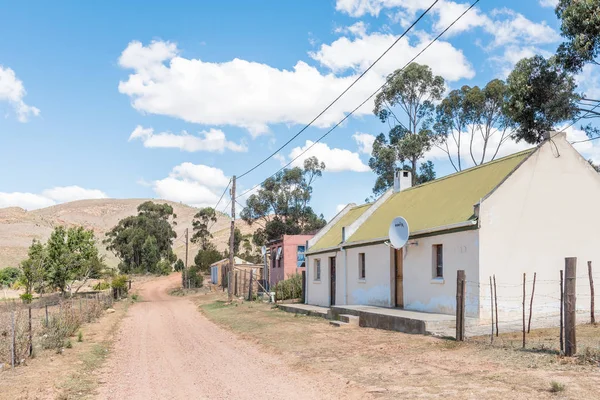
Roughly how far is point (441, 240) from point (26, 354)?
12387 mm

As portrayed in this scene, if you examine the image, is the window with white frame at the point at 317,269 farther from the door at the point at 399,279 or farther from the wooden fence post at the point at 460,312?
the wooden fence post at the point at 460,312

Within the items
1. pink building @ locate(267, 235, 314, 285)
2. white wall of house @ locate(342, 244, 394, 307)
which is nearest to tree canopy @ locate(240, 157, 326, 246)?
pink building @ locate(267, 235, 314, 285)

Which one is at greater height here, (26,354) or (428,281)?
(428,281)

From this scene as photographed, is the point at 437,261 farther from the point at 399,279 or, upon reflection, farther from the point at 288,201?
the point at 288,201

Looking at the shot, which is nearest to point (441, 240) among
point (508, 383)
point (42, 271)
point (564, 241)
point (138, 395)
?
point (564, 241)

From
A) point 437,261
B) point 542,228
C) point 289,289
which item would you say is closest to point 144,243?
point 289,289

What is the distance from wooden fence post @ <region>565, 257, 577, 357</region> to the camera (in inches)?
433

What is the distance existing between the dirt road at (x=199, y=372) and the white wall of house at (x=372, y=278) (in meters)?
6.47

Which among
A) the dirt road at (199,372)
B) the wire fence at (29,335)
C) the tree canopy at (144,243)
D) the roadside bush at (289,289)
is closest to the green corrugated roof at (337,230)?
the roadside bush at (289,289)

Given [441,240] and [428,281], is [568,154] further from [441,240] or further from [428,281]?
[428,281]

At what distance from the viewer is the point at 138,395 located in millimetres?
9633

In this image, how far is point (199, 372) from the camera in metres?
11.9

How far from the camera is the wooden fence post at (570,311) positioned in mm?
10992

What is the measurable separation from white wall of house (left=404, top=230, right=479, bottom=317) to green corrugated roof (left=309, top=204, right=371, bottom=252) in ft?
26.7
